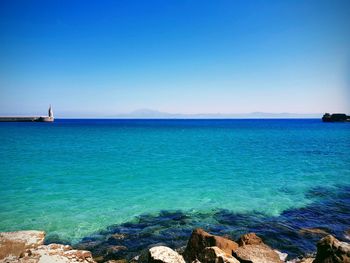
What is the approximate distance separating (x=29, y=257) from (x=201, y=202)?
33.0 feet

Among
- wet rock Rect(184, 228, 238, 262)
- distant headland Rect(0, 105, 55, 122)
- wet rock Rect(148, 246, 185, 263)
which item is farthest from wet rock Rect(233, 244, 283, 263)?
distant headland Rect(0, 105, 55, 122)

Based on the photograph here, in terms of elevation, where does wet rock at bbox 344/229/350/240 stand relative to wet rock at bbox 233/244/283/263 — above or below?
below

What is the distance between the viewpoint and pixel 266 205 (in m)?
14.4

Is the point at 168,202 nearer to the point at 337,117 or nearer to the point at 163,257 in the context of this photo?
the point at 163,257

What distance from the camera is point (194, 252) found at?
24.7ft

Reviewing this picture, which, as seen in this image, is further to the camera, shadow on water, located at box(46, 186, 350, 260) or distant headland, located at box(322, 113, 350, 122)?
distant headland, located at box(322, 113, 350, 122)

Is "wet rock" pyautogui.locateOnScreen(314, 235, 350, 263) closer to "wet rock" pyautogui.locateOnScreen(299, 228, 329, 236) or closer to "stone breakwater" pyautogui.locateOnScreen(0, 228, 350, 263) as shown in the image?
"stone breakwater" pyautogui.locateOnScreen(0, 228, 350, 263)

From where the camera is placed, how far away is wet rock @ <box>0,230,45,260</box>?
7.69 meters

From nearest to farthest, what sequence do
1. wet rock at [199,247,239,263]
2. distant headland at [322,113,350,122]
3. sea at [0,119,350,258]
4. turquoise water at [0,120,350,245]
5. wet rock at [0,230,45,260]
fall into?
wet rock at [199,247,239,263], wet rock at [0,230,45,260], sea at [0,119,350,258], turquoise water at [0,120,350,245], distant headland at [322,113,350,122]

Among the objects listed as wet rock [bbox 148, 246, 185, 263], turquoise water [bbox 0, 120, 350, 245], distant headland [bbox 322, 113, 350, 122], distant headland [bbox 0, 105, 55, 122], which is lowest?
turquoise water [bbox 0, 120, 350, 245]

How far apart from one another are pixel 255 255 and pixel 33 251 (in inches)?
254

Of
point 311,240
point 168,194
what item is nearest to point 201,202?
point 168,194

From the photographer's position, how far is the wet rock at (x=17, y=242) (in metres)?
7.69

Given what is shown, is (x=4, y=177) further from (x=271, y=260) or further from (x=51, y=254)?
(x=271, y=260)
